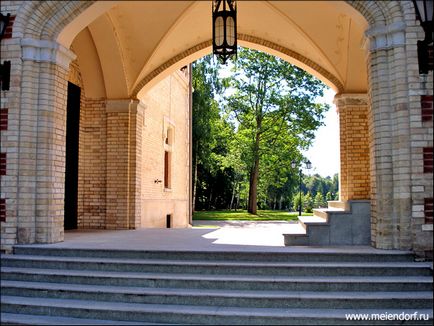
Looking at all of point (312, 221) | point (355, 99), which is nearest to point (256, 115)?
point (355, 99)

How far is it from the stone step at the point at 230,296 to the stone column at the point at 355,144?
18.0ft

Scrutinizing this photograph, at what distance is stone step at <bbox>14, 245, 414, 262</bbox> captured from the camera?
5746 millimetres

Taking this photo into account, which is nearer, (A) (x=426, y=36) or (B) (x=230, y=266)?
(B) (x=230, y=266)

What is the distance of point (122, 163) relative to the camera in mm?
10859

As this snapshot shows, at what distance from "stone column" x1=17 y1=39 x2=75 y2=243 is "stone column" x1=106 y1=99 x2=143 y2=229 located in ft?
12.1

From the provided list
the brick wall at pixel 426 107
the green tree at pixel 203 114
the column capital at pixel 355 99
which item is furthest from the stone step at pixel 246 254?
the green tree at pixel 203 114

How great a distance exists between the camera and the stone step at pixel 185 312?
462 cm

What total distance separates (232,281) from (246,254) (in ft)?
2.20

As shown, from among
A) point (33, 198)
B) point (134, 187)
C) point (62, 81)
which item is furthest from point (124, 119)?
point (33, 198)

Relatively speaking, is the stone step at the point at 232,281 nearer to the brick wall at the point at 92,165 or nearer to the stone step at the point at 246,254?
the stone step at the point at 246,254

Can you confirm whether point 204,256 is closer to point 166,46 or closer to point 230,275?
point 230,275

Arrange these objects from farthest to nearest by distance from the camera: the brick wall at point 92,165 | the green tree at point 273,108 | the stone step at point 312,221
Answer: the green tree at point 273,108 < the brick wall at point 92,165 < the stone step at point 312,221

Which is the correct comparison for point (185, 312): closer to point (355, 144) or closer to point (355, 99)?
point (355, 144)

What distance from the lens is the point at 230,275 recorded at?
18.4ft
